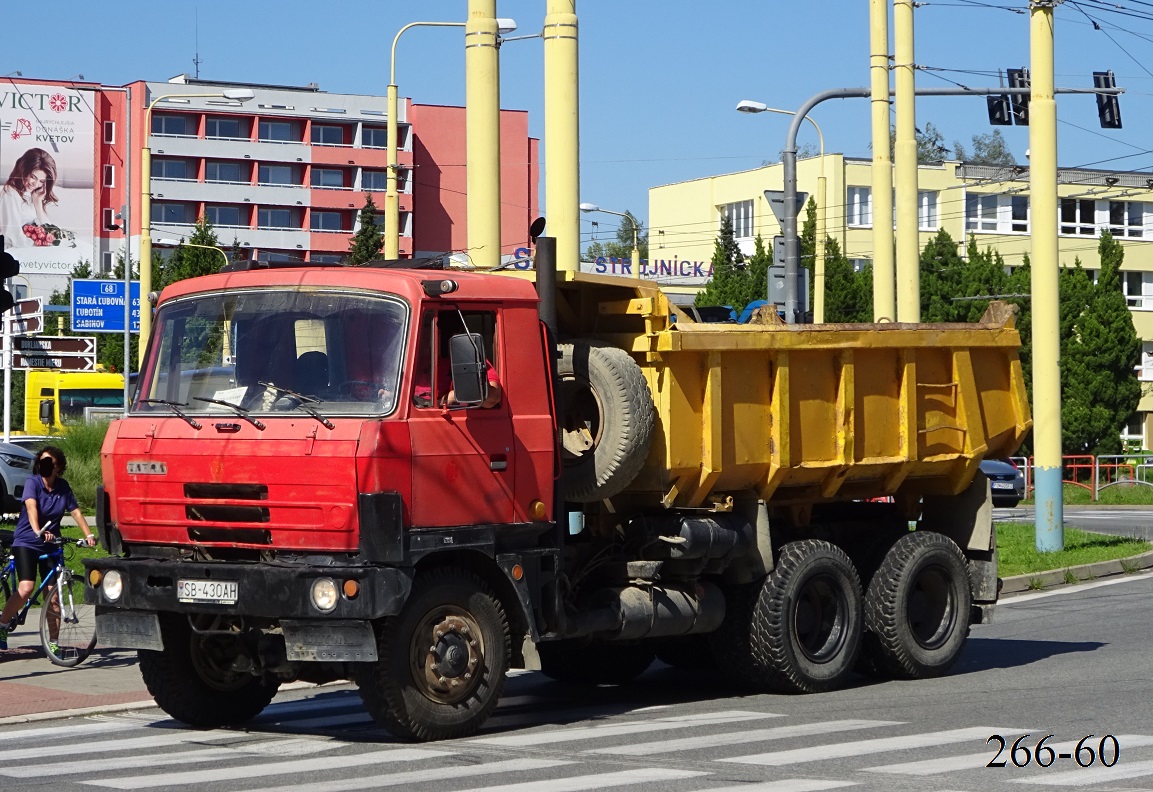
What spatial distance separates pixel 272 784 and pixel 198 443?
2329mm

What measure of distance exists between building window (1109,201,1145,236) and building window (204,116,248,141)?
56.5 metres

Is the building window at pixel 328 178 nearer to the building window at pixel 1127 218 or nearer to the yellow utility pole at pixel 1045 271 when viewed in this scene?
the building window at pixel 1127 218

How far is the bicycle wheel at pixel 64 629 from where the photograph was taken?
537 inches

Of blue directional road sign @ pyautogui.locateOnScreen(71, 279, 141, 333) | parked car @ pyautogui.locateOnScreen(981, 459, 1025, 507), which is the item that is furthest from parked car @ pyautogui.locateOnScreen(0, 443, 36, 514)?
parked car @ pyautogui.locateOnScreen(981, 459, 1025, 507)

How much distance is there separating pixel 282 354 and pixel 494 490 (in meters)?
1.46

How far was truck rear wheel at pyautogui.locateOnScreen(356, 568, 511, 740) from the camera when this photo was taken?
9781 mm

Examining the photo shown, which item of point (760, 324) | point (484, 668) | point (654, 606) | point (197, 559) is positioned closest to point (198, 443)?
point (197, 559)

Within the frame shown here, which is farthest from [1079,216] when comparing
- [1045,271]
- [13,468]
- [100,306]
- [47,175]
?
[47,175]

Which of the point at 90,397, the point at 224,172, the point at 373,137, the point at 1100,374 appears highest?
the point at 373,137

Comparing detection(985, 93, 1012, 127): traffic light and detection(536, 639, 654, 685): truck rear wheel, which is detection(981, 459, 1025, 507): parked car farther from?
detection(536, 639, 654, 685): truck rear wheel

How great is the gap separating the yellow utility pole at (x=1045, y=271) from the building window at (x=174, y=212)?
93.8 metres

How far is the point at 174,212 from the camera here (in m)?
112

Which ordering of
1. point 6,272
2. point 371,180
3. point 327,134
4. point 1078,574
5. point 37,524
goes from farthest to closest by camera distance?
point 371,180 < point 327,134 < point 1078,574 < point 37,524 < point 6,272

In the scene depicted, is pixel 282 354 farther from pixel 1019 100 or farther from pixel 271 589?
pixel 1019 100
